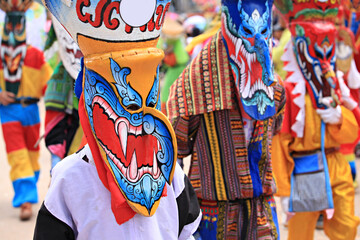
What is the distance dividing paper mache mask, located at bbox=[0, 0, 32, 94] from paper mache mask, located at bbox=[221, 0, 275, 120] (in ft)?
11.0

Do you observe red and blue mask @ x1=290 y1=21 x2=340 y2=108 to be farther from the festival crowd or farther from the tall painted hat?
the tall painted hat

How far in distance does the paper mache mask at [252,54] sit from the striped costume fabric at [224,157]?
0.32 ft

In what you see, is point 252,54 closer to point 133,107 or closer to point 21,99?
point 133,107

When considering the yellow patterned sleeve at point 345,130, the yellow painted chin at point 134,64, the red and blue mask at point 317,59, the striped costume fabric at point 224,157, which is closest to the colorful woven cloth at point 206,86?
the striped costume fabric at point 224,157

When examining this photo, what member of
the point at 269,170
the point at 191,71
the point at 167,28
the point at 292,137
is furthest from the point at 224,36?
the point at 167,28

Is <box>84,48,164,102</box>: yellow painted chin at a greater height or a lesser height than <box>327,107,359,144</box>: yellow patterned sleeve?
greater

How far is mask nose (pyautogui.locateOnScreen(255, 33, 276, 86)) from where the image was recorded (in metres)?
3.27

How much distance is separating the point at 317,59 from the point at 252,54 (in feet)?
3.87

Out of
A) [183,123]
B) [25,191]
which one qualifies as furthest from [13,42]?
[183,123]

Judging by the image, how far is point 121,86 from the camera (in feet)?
7.08

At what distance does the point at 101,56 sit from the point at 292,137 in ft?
8.32

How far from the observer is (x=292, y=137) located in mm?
4398

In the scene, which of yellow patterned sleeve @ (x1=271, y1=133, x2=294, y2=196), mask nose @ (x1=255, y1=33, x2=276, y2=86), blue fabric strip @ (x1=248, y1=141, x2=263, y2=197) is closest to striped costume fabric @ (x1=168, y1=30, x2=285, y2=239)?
blue fabric strip @ (x1=248, y1=141, x2=263, y2=197)

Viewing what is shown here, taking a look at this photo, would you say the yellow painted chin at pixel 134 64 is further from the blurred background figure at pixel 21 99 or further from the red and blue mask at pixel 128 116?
the blurred background figure at pixel 21 99
